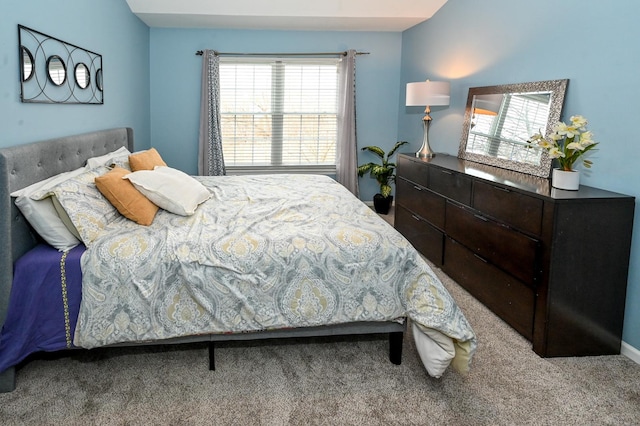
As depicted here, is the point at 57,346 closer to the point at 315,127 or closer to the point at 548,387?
the point at 548,387

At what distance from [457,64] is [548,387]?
3198mm

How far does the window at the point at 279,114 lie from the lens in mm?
5754

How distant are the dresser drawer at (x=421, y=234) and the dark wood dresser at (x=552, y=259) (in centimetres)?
57

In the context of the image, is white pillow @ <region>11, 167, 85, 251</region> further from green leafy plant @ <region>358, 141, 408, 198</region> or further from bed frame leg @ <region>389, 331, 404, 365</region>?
green leafy plant @ <region>358, 141, 408, 198</region>

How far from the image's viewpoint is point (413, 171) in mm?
4246

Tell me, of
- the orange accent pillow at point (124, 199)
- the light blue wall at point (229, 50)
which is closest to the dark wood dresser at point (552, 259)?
the orange accent pillow at point (124, 199)

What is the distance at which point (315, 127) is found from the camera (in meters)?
5.98

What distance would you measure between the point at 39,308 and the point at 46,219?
0.40 m

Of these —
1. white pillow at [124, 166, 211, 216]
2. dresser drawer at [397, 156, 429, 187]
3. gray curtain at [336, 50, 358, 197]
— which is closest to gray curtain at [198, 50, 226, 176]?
gray curtain at [336, 50, 358, 197]

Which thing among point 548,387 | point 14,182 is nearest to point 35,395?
point 14,182

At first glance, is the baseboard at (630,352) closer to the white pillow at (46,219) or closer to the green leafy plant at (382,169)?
the white pillow at (46,219)

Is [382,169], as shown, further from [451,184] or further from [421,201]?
[451,184]

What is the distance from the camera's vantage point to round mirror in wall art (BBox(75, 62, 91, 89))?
337 cm

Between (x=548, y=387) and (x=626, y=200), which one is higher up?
(x=626, y=200)
